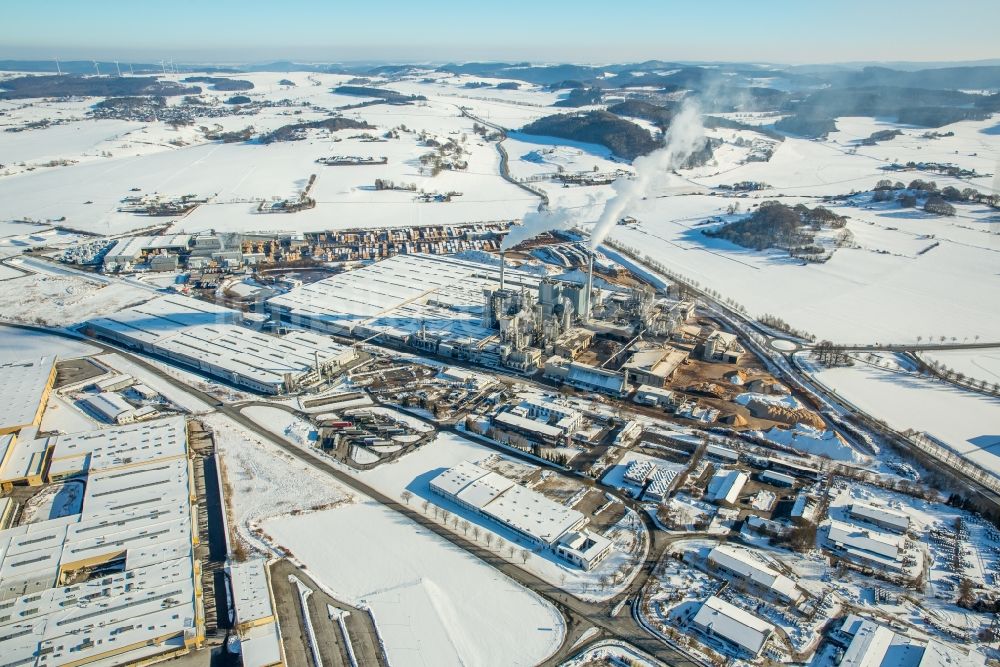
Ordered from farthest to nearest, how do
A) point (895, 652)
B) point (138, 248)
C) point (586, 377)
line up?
point (138, 248), point (586, 377), point (895, 652)

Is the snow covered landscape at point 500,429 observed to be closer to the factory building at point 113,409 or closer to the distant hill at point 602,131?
the factory building at point 113,409

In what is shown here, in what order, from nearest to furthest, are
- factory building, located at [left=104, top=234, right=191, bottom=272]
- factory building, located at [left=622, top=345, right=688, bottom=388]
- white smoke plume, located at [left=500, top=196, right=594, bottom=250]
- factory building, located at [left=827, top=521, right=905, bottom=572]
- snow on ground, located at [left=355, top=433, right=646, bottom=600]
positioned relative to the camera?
snow on ground, located at [left=355, top=433, right=646, bottom=600], factory building, located at [left=827, top=521, right=905, bottom=572], factory building, located at [left=622, top=345, right=688, bottom=388], white smoke plume, located at [left=500, top=196, right=594, bottom=250], factory building, located at [left=104, top=234, right=191, bottom=272]

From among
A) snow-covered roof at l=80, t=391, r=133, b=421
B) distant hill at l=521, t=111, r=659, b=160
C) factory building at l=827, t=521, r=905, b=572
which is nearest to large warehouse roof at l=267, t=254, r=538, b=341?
snow-covered roof at l=80, t=391, r=133, b=421

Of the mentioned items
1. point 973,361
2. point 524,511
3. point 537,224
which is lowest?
point 973,361

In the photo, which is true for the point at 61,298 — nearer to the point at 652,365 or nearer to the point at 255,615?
the point at 255,615

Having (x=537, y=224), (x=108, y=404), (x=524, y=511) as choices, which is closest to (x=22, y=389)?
(x=108, y=404)

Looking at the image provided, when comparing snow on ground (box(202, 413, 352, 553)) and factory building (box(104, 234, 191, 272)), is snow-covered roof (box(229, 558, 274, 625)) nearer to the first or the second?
snow on ground (box(202, 413, 352, 553))
